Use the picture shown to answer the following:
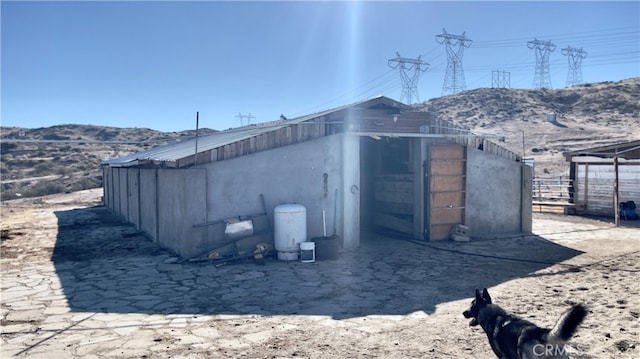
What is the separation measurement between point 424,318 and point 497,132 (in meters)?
44.5

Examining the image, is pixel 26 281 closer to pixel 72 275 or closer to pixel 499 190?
pixel 72 275

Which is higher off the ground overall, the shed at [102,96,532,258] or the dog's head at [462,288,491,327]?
the shed at [102,96,532,258]

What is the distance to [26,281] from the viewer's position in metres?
7.83

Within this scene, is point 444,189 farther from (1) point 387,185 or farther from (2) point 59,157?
(2) point 59,157

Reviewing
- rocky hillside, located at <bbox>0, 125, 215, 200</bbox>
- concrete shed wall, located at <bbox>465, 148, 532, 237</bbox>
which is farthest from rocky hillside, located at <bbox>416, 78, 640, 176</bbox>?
rocky hillside, located at <bbox>0, 125, 215, 200</bbox>

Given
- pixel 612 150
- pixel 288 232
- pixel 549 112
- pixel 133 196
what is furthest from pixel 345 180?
pixel 549 112

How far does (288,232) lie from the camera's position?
9.29m

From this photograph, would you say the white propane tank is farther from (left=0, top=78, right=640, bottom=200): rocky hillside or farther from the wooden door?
(left=0, top=78, right=640, bottom=200): rocky hillside

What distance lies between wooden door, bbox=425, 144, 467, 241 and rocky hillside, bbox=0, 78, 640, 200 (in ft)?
66.9

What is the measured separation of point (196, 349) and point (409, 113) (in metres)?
8.36

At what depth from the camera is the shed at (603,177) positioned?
1575 centimetres

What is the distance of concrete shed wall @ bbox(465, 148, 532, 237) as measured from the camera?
40.0 ft

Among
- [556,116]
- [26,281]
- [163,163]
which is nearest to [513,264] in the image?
[163,163]

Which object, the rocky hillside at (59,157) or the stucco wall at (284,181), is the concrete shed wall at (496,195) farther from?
the rocky hillside at (59,157)
